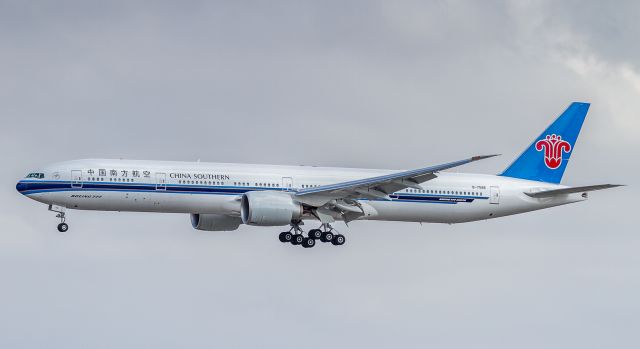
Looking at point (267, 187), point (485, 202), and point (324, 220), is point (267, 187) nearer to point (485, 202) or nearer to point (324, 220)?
point (324, 220)

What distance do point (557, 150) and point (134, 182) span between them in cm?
2732

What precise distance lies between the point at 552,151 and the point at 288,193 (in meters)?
19.1

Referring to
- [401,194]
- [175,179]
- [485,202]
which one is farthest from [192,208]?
[485,202]

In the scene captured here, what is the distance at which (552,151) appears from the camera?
80.9 metres

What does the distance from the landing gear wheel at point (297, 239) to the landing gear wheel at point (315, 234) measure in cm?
49

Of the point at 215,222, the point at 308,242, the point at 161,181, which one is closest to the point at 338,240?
the point at 308,242

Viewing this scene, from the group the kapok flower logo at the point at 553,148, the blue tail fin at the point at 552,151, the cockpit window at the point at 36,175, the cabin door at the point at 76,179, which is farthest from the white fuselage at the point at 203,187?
the kapok flower logo at the point at 553,148

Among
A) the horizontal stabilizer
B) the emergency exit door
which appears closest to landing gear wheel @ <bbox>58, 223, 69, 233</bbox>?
the emergency exit door

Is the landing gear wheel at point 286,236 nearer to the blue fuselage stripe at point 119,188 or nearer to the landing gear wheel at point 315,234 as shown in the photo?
the landing gear wheel at point 315,234

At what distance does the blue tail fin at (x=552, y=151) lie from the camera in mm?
79688

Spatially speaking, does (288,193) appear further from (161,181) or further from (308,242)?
(161,181)

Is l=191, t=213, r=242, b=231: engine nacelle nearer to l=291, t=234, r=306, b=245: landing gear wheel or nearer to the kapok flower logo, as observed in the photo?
l=291, t=234, r=306, b=245: landing gear wheel

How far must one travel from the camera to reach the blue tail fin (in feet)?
261

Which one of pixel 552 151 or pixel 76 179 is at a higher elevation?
pixel 552 151
